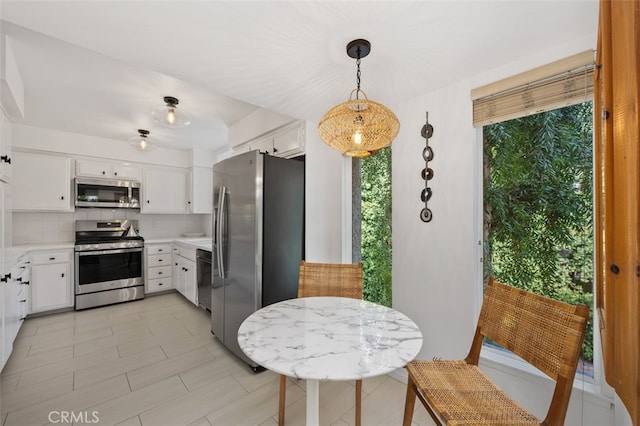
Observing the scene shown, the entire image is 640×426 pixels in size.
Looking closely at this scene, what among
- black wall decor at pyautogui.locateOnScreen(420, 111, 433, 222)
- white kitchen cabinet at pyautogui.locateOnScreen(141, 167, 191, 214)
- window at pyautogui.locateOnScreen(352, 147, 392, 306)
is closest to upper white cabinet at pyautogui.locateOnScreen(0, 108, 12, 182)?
white kitchen cabinet at pyautogui.locateOnScreen(141, 167, 191, 214)

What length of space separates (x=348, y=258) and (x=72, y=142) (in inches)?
165

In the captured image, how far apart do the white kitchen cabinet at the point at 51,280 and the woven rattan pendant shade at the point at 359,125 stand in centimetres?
417

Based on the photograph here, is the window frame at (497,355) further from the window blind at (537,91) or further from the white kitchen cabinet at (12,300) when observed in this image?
the white kitchen cabinet at (12,300)

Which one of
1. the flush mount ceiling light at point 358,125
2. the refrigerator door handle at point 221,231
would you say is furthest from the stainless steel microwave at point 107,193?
→ the flush mount ceiling light at point 358,125

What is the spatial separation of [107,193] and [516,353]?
5065 mm

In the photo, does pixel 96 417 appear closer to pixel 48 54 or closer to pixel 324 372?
pixel 324 372

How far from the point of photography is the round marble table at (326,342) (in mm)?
904

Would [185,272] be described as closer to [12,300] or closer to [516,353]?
[12,300]

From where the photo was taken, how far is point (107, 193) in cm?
401

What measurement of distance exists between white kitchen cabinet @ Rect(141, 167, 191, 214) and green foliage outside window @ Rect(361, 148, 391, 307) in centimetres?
356

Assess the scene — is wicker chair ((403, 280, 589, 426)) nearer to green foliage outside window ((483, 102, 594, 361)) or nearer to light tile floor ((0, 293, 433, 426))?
green foliage outside window ((483, 102, 594, 361))

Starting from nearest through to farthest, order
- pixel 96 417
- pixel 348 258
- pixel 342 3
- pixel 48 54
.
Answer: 1. pixel 342 3
2. pixel 96 417
3. pixel 48 54
4. pixel 348 258

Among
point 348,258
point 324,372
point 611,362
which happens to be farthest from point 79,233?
point 611,362

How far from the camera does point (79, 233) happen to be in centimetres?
392
